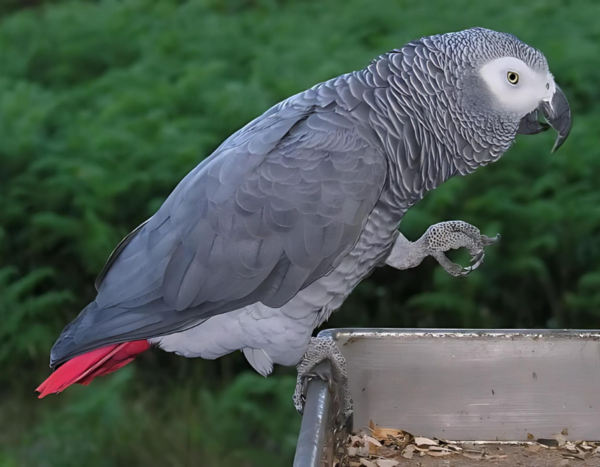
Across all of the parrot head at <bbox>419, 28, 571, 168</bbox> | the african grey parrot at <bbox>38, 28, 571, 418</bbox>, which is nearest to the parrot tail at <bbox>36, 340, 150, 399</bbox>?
the african grey parrot at <bbox>38, 28, 571, 418</bbox>

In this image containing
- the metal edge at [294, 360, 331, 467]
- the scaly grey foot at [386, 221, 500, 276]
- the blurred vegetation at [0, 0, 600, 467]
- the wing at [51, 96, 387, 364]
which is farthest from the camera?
the blurred vegetation at [0, 0, 600, 467]

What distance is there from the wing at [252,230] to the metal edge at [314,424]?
0.50ft

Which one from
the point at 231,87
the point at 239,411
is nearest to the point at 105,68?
the point at 231,87

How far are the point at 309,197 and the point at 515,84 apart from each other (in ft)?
1.24

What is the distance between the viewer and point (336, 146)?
3.66ft

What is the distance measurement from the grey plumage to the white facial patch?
0.04 feet

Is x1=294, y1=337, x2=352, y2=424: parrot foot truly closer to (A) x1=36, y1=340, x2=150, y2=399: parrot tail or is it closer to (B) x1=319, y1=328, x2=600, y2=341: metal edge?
(B) x1=319, y1=328, x2=600, y2=341: metal edge

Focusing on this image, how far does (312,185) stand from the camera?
3.64 feet

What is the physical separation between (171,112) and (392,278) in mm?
1000

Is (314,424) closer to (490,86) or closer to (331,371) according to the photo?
(331,371)

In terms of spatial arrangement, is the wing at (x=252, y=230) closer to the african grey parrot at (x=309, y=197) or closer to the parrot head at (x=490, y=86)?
the african grey parrot at (x=309, y=197)

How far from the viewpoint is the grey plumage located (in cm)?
112

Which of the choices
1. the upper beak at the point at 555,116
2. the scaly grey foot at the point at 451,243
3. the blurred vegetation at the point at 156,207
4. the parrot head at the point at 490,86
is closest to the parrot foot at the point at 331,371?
the scaly grey foot at the point at 451,243

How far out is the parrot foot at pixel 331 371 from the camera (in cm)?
112
